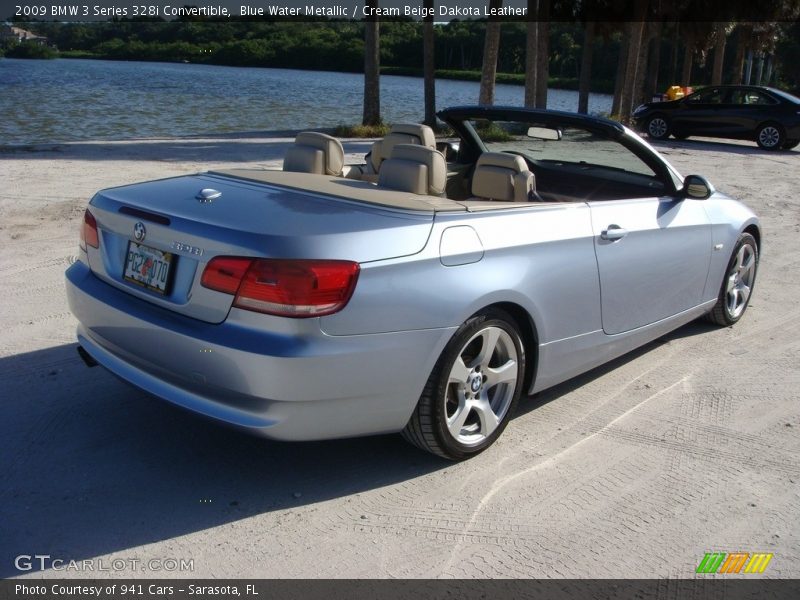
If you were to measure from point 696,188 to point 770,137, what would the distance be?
18.5 meters

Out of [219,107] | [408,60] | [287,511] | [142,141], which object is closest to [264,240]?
[287,511]

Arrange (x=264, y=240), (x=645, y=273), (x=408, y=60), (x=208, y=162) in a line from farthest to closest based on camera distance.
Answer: (x=408, y=60), (x=208, y=162), (x=645, y=273), (x=264, y=240)

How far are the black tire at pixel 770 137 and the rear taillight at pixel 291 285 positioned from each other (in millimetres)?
20976

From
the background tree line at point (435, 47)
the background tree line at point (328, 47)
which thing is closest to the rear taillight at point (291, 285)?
the background tree line at point (435, 47)

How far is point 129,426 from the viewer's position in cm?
414

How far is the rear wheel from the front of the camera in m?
23.6

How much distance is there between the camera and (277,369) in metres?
3.15

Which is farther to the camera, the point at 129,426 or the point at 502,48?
the point at 502,48

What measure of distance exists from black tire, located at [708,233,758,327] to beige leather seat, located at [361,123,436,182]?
2409mm

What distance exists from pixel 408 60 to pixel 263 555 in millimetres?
67000

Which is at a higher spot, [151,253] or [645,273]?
[151,253]

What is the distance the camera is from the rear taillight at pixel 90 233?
397cm

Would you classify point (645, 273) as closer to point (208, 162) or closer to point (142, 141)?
point (208, 162)

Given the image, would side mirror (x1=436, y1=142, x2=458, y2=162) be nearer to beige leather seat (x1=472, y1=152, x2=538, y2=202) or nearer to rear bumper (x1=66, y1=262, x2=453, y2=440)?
beige leather seat (x1=472, y1=152, x2=538, y2=202)
